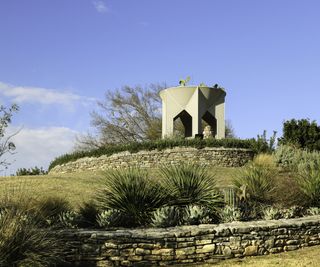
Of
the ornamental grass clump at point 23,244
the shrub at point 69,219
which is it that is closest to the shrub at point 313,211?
the shrub at point 69,219

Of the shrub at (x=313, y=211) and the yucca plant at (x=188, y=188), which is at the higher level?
the yucca plant at (x=188, y=188)

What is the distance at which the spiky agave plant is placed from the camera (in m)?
11.3

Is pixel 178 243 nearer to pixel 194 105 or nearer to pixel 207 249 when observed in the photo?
pixel 207 249

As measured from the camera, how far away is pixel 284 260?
9.57 meters

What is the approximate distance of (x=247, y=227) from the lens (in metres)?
10.1

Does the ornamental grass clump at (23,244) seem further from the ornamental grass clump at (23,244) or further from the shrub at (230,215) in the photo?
A: the shrub at (230,215)

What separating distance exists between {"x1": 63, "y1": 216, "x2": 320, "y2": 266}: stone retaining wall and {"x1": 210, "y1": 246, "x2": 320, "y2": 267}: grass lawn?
236 millimetres

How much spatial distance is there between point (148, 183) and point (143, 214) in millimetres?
838

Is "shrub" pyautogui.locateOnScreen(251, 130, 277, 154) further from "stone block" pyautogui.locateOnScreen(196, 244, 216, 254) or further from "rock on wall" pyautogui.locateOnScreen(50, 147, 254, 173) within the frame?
"stone block" pyautogui.locateOnScreen(196, 244, 216, 254)

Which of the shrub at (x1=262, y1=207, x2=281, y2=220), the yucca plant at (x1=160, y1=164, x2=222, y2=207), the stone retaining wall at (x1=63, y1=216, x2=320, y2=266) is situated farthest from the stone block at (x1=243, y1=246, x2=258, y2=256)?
the yucca plant at (x1=160, y1=164, x2=222, y2=207)

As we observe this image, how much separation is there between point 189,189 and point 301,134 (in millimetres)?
15291

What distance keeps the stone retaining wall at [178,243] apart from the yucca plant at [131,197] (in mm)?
992

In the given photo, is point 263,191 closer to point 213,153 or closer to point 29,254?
point 29,254

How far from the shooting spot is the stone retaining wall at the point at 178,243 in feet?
29.9
